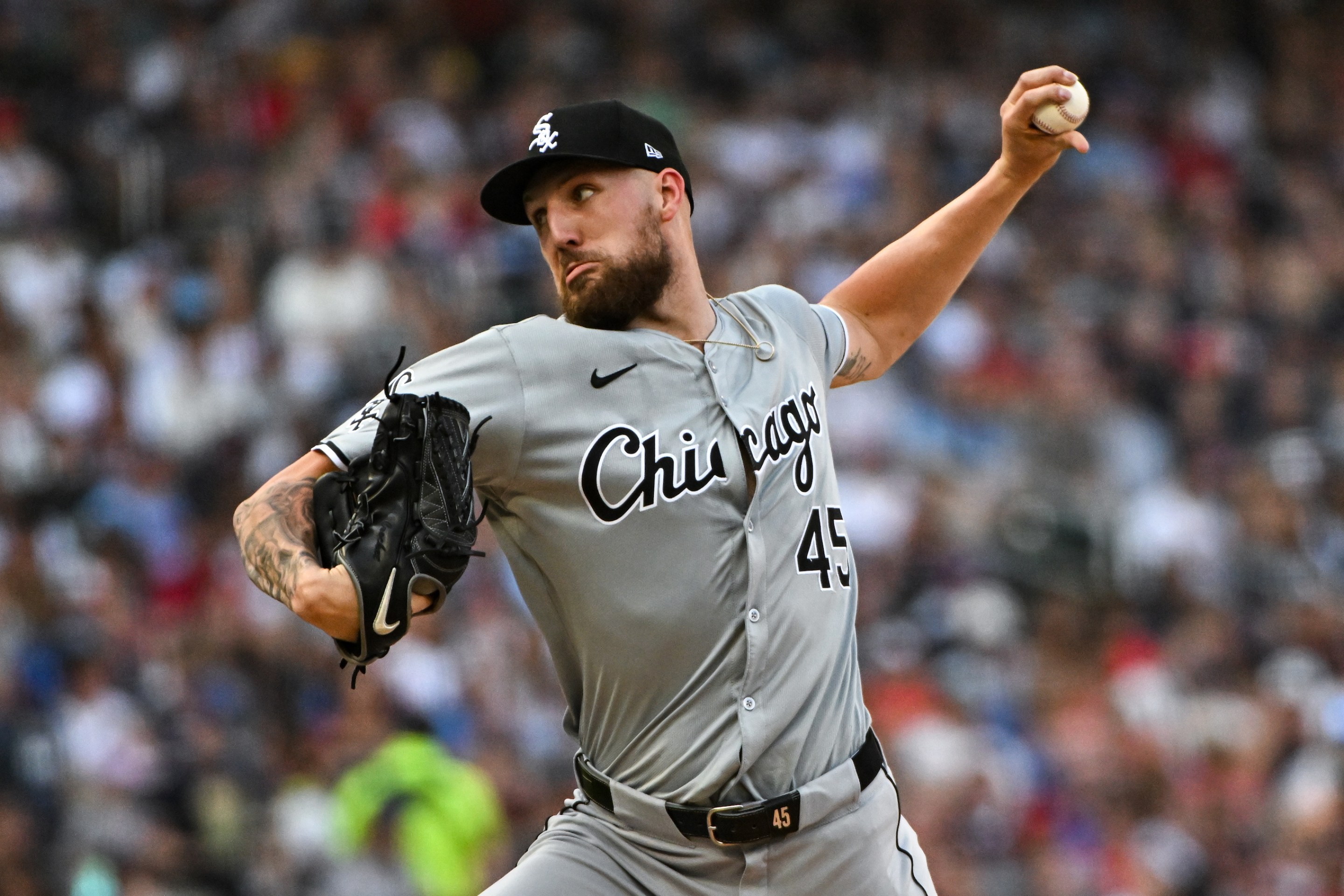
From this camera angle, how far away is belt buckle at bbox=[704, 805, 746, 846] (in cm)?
352

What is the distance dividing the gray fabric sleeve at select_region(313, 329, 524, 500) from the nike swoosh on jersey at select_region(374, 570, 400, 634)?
37 cm

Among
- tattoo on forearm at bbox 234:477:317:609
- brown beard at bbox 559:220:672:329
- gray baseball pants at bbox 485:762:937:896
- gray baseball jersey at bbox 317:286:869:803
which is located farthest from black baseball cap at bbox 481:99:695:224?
gray baseball pants at bbox 485:762:937:896

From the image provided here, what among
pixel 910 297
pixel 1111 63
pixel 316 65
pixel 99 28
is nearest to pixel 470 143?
pixel 316 65

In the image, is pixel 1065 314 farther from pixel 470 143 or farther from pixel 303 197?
pixel 303 197

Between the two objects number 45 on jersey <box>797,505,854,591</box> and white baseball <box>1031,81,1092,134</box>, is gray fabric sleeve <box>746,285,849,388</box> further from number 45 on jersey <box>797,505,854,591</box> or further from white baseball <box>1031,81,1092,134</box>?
white baseball <box>1031,81,1092,134</box>

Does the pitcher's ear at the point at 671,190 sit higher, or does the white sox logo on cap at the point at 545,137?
the white sox logo on cap at the point at 545,137

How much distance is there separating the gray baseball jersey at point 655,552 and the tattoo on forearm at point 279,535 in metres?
0.14

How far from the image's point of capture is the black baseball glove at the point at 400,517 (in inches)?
124

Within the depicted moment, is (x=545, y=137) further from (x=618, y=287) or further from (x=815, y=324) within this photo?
(x=815, y=324)

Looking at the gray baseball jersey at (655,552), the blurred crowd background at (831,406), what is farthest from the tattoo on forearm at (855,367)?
the blurred crowd background at (831,406)

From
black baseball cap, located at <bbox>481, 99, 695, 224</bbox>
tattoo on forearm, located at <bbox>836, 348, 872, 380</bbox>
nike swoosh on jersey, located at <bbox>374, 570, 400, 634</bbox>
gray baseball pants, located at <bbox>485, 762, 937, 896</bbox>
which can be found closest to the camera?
nike swoosh on jersey, located at <bbox>374, 570, 400, 634</bbox>

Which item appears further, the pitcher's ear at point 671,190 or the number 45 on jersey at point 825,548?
the pitcher's ear at point 671,190

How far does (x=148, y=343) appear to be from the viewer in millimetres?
10125

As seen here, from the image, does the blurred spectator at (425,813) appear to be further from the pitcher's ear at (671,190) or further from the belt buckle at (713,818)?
the pitcher's ear at (671,190)
